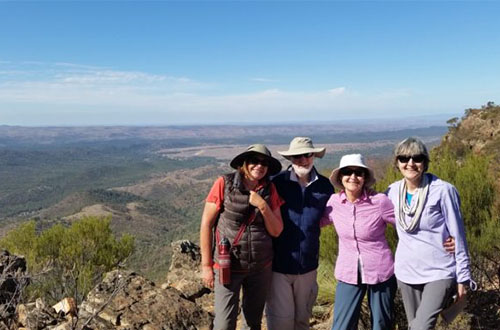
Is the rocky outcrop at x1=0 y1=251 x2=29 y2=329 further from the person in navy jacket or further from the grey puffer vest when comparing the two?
the person in navy jacket

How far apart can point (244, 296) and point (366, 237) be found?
3.62 feet

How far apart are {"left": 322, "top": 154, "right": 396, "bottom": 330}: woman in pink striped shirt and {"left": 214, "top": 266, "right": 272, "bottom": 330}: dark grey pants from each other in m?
0.62

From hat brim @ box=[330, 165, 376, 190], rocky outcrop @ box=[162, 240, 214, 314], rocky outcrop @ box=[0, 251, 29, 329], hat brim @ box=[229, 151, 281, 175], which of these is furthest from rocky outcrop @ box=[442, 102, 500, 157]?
rocky outcrop @ box=[0, 251, 29, 329]

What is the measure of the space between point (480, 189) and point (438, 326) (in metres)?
2.34

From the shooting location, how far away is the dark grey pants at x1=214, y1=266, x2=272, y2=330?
3.13 meters

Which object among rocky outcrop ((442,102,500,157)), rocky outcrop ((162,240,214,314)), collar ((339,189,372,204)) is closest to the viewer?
collar ((339,189,372,204))

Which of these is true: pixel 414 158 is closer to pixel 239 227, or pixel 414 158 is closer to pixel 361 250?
pixel 361 250

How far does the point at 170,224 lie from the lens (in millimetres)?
86375

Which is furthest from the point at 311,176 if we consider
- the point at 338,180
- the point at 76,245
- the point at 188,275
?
the point at 76,245

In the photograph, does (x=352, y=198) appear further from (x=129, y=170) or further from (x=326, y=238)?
(x=129, y=170)

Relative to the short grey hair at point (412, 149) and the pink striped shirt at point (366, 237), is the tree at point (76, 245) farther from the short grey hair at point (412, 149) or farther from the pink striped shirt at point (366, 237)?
the short grey hair at point (412, 149)

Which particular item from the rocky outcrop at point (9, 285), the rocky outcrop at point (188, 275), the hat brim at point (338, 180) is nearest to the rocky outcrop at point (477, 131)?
the rocky outcrop at point (188, 275)

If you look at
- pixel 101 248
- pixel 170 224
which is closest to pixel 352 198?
pixel 101 248

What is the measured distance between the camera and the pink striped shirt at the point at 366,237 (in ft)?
10.1
